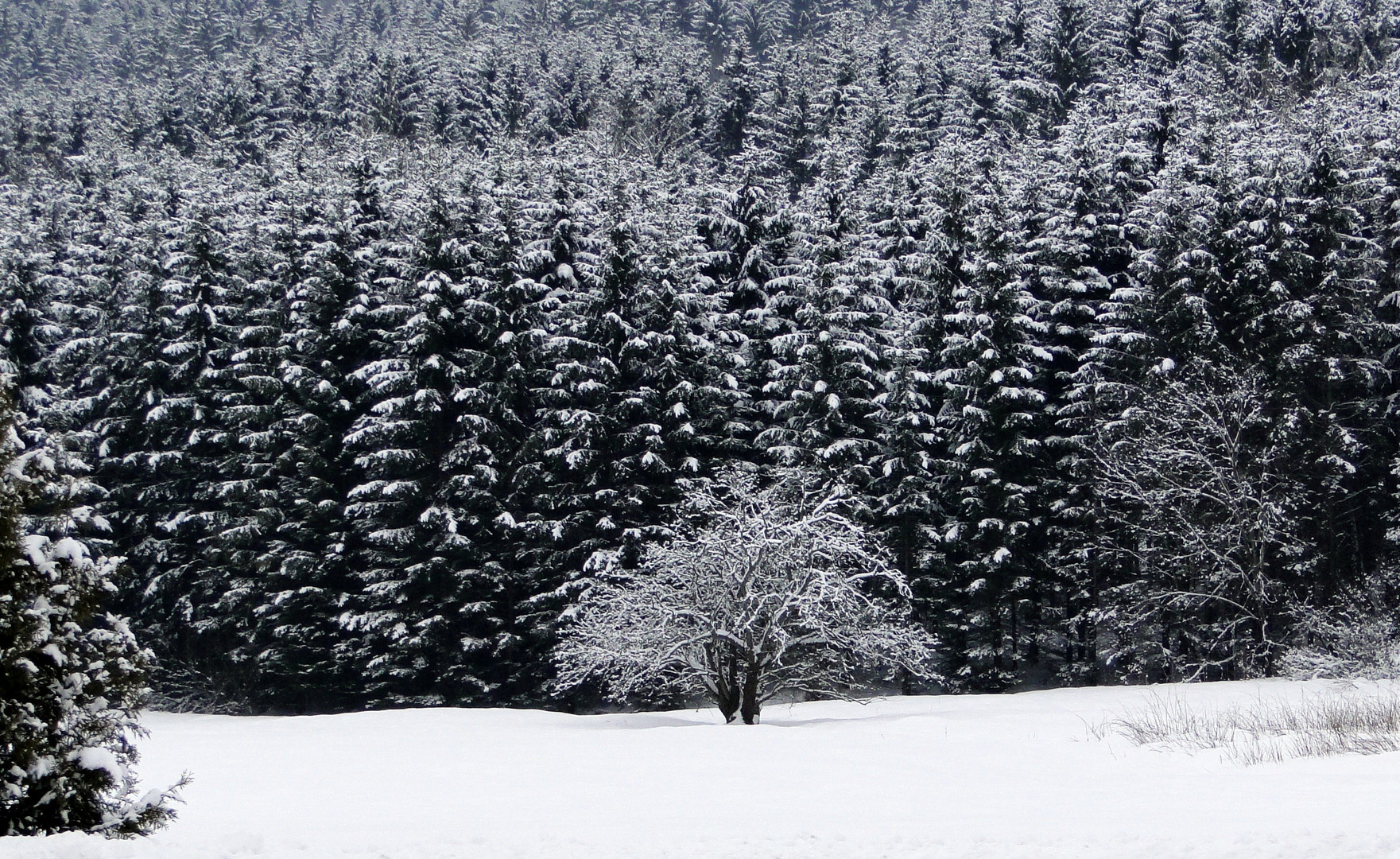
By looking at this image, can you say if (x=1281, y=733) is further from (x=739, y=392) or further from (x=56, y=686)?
(x=739, y=392)

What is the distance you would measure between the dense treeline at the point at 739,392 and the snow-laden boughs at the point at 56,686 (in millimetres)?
19852

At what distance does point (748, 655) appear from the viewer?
19.5m

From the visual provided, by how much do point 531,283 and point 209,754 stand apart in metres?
18.6

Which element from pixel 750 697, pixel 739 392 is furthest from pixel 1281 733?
pixel 739 392

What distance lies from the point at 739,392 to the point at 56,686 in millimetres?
24996

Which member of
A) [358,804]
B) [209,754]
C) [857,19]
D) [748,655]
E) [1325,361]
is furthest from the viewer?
[857,19]

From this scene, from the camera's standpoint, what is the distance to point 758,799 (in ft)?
30.8

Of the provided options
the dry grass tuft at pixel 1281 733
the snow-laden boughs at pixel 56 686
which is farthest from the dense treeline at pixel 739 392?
the snow-laden boughs at pixel 56 686

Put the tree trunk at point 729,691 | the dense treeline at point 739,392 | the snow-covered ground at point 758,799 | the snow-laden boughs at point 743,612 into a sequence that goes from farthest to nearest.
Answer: the dense treeline at point 739,392, the tree trunk at point 729,691, the snow-laden boughs at point 743,612, the snow-covered ground at point 758,799

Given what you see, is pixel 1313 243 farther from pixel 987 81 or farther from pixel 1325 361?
pixel 987 81

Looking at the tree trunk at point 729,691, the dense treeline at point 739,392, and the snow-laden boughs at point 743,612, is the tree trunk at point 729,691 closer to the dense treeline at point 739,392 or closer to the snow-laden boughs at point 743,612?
the snow-laden boughs at point 743,612

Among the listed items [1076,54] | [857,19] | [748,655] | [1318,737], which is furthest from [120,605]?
[857,19]

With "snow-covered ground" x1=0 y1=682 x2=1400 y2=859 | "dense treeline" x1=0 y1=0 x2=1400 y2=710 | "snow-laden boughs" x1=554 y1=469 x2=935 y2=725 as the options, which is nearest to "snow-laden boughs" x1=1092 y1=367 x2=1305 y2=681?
"dense treeline" x1=0 y1=0 x2=1400 y2=710

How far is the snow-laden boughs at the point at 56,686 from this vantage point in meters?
7.57
